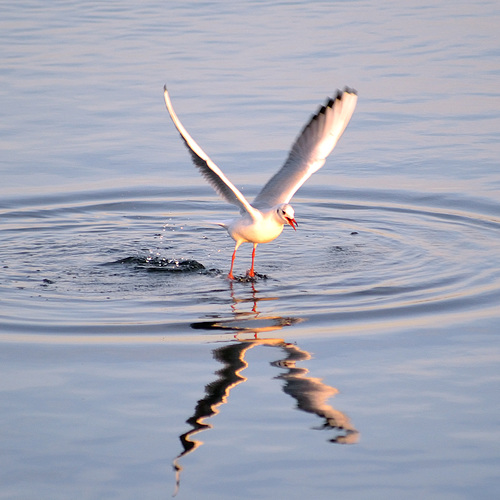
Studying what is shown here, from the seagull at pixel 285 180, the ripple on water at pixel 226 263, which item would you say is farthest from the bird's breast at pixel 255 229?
the ripple on water at pixel 226 263

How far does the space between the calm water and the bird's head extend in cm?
43

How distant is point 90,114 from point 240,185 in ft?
12.6

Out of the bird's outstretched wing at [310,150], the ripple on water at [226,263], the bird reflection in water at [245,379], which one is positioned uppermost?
the bird's outstretched wing at [310,150]

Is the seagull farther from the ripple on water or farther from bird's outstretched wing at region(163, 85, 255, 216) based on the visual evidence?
the ripple on water

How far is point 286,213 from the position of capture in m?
8.59

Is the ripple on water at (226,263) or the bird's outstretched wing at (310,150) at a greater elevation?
the bird's outstretched wing at (310,150)

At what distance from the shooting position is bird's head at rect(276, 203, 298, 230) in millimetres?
8570

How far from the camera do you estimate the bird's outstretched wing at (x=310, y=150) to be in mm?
8945

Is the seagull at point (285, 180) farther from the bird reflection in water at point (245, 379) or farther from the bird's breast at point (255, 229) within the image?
the bird reflection in water at point (245, 379)

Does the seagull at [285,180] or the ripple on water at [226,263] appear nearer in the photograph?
the ripple on water at [226,263]

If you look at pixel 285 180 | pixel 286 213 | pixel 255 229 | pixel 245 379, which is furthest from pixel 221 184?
pixel 245 379

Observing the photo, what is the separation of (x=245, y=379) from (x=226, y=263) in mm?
3186

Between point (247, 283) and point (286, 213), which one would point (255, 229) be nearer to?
point (286, 213)

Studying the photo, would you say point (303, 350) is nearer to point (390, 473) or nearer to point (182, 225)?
point (390, 473)
